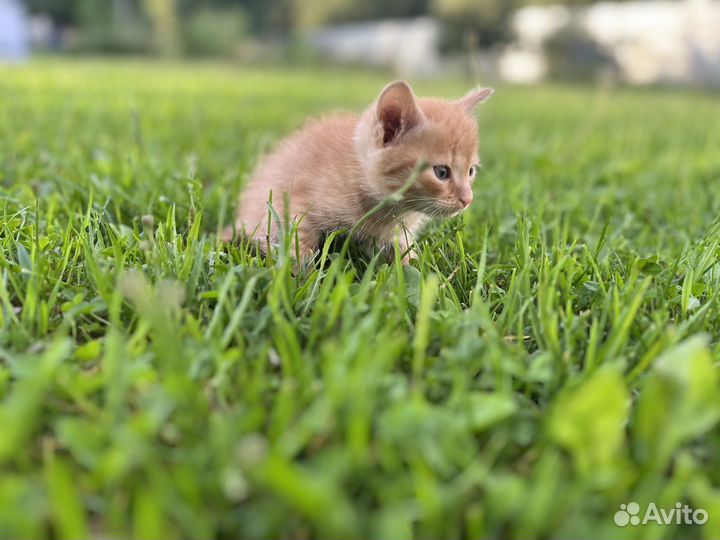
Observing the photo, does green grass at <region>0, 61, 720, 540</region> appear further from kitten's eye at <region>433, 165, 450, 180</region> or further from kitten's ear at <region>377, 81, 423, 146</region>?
kitten's ear at <region>377, 81, 423, 146</region>

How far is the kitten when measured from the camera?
62.7 inches

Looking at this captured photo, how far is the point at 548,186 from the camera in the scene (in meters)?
2.61

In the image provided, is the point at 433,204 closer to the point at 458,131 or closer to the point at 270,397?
the point at 458,131

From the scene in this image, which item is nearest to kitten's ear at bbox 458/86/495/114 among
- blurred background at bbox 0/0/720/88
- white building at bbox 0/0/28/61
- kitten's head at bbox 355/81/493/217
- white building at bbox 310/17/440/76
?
kitten's head at bbox 355/81/493/217

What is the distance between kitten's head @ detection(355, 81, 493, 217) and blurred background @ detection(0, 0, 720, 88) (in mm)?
13767

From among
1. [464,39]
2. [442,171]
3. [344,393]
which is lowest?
[344,393]

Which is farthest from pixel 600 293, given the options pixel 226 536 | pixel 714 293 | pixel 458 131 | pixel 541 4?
pixel 541 4

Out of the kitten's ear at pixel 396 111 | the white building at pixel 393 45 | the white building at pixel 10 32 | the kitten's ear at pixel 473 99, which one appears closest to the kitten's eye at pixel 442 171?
the kitten's ear at pixel 396 111

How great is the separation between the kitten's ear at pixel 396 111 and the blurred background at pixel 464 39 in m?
13.8

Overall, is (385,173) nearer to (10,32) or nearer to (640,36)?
(640,36)

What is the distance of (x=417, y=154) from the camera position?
159 cm

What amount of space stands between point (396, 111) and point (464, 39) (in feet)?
49.8

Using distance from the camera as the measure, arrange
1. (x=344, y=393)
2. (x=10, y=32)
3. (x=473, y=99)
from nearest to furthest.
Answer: (x=344, y=393) → (x=473, y=99) → (x=10, y=32)

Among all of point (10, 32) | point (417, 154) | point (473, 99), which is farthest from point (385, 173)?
point (10, 32)
